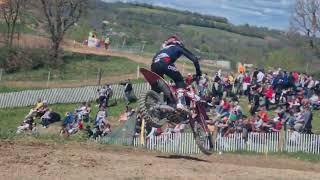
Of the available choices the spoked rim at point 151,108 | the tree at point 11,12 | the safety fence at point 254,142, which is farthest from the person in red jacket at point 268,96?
the tree at point 11,12

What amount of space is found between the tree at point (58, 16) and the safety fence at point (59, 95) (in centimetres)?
1119

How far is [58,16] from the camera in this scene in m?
42.8

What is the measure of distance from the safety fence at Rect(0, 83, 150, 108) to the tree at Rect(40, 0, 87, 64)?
11.2m

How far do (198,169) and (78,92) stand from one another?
21.3 m

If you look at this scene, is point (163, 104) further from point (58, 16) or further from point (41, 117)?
point (58, 16)

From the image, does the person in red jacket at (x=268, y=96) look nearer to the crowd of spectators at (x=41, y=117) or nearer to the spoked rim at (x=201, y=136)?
the crowd of spectators at (x=41, y=117)

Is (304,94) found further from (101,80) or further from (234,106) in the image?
(101,80)

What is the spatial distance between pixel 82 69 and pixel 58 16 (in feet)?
13.5

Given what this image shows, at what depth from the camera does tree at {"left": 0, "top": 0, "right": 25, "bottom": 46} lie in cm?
4506

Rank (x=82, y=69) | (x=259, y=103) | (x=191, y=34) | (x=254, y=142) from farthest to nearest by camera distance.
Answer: (x=191, y=34) → (x=82, y=69) → (x=259, y=103) → (x=254, y=142)

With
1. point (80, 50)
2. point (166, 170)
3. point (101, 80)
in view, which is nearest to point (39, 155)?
point (166, 170)

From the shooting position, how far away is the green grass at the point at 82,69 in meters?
38.0

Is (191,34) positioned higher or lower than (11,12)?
higher

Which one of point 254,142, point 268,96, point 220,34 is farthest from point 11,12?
point 220,34
